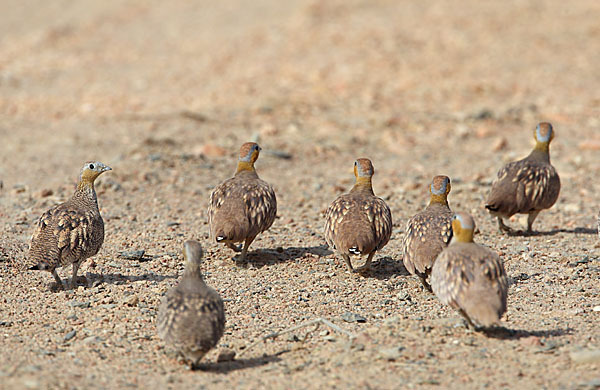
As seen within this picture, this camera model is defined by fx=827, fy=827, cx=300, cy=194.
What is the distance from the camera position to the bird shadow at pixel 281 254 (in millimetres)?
9236

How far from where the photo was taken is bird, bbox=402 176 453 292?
26.1 feet

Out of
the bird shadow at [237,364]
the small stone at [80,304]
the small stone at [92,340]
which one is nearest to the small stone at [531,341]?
the bird shadow at [237,364]

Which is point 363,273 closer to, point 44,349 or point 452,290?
point 452,290

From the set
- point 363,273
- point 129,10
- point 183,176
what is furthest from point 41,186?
point 129,10

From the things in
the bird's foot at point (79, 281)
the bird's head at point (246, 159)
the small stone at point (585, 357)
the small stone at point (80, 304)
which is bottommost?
the small stone at point (585, 357)

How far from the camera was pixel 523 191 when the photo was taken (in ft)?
33.9

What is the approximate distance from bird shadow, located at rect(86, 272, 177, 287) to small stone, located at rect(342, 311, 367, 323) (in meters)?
2.03

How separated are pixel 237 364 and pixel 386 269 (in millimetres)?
3074

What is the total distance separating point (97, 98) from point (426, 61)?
26.6 feet

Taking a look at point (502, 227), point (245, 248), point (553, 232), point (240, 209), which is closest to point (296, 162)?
point (502, 227)

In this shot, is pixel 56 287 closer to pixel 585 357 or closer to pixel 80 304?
pixel 80 304

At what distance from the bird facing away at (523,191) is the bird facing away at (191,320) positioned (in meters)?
5.10

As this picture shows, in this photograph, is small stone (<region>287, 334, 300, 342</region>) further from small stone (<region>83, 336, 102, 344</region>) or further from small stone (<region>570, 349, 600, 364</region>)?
small stone (<region>570, 349, 600, 364</region>)

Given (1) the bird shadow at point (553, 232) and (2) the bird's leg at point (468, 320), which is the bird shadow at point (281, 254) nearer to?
(1) the bird shadow at point (553, 232)
